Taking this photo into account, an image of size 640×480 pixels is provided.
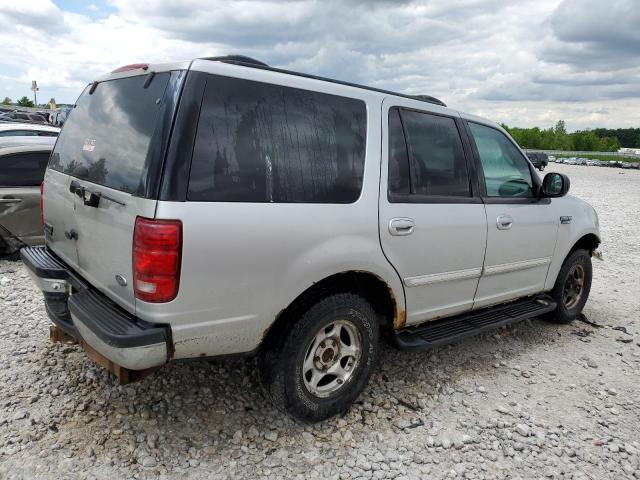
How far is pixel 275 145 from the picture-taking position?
268cm

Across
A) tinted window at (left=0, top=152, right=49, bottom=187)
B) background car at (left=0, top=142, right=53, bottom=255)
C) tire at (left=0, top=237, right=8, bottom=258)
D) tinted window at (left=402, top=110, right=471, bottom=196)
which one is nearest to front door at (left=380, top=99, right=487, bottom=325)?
tinted window at (left=402, top=110, right=471, bottom=196)

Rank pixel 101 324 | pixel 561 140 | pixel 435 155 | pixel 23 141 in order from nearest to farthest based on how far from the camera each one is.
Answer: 1. pixel 101 324
2. pixel 435 155
3. pixel 23 141
4. pixel 561 140

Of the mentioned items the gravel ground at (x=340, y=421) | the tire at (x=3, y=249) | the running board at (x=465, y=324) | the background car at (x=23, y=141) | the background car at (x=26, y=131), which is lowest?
the gravel ground at (x=340, y=421)

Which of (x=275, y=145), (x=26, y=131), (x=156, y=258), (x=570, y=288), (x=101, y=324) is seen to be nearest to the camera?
(x=156, y=258)

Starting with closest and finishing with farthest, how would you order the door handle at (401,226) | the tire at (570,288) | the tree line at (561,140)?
the door handle at (401,226)
the tire at (570,288)
the tree line at (561,140)

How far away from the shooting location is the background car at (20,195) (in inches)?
243

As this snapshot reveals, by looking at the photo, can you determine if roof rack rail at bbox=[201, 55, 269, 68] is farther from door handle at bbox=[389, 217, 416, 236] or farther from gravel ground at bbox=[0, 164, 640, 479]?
gravel ground at bbox=[0, 164, 640, 479]

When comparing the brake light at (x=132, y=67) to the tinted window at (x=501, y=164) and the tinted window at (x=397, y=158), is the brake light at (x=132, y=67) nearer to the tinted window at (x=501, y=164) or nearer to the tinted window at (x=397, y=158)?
the tinted window at (x=397, y=158)

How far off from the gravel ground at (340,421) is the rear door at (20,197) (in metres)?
2.15

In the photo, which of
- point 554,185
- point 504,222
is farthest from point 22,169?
point 554,185

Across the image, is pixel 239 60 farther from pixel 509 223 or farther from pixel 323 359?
pixel 509 223

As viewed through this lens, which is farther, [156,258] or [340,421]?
[340,421]

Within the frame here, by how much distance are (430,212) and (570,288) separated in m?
2.62

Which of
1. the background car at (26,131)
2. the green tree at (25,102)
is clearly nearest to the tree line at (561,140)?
the green tree at (25,102)
